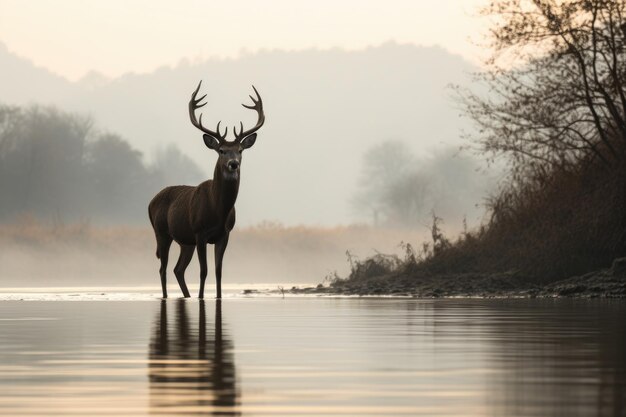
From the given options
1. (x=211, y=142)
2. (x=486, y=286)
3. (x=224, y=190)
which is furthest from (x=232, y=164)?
(x=486, y=286)

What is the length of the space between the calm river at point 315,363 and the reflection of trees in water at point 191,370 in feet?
0.04

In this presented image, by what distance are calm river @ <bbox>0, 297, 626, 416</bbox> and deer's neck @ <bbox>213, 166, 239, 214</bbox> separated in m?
4.83

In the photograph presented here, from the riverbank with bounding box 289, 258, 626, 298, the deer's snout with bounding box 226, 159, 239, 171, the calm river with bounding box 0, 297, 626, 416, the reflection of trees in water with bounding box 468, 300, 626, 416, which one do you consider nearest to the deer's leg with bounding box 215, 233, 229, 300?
the deer's snout with bounding box 226, 159, 239, 171

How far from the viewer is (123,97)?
170750 mm

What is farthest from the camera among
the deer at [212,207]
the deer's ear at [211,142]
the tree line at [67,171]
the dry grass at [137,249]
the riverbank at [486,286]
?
the tree line at [67,171]

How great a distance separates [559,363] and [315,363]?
6.02 feet

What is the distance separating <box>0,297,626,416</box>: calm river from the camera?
9.12 m

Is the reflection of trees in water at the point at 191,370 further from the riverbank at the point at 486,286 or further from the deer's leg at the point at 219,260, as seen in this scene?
the riverbank at the point at 486,286

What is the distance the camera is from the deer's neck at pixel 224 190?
25906mm

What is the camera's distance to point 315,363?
39.8ft

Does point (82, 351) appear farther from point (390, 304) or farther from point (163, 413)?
point (390, 304)

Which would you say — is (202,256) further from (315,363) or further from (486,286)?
(315,363)

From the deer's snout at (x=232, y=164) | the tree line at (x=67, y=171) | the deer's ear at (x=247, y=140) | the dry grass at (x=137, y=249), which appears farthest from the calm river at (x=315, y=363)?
the tree line at (x=67, y=171)

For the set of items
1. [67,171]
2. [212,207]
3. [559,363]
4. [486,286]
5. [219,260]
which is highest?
[67,171]
